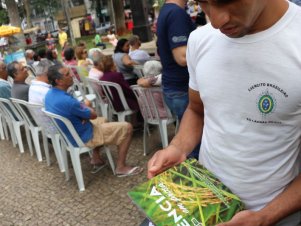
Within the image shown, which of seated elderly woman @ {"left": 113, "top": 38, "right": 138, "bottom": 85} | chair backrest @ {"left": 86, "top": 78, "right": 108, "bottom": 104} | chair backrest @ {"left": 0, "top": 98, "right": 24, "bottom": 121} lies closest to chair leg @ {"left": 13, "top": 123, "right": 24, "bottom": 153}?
chair backrest @ {"left": 0, "top": 98, "right": 24, "bottom": 121}

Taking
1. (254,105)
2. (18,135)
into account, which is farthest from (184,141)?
(18,135)

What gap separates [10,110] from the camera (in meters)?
6.17

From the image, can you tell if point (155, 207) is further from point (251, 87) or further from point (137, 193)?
point (251, 87)

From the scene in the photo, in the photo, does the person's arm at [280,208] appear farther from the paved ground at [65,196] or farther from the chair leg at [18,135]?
the chair leg at [18,135]

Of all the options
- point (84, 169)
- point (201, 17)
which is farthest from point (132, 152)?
point (201, 17)

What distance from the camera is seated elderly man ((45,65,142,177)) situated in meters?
4.21

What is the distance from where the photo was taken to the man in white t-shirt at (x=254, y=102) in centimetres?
112

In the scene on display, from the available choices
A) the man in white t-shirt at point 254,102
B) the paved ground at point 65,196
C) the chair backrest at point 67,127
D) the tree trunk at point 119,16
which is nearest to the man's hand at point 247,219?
the man in white t-shirt at point 254,102

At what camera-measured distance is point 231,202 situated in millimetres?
1142

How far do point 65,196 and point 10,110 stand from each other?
2420 mm

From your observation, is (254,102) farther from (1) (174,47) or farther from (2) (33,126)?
(2) (33,126)

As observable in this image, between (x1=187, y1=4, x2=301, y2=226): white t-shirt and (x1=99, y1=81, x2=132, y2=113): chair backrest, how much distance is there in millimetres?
4004

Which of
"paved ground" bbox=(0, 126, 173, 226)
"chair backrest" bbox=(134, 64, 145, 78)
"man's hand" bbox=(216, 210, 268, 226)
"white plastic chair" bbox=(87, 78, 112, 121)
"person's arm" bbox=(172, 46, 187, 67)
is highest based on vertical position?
"person's arm" bbox=(172, 46, 187, 67)

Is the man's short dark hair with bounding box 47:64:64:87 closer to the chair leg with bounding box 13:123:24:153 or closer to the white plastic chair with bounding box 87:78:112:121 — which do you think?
the white plastic chair with bounding box 87:78:112:121
